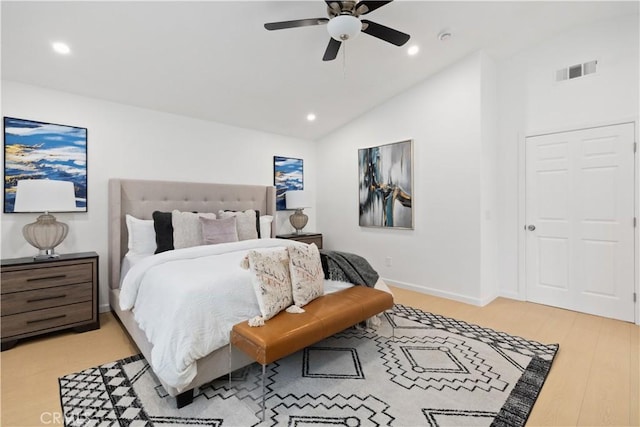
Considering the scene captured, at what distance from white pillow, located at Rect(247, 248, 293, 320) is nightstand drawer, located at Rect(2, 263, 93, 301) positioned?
6.31 ft

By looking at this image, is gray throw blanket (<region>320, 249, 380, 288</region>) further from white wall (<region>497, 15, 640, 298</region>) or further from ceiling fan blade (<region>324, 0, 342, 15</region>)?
white wall (<region>497, 15, 640, 298</region>)

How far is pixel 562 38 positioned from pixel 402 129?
2.00 m

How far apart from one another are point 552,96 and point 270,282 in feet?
Answer: 12.8

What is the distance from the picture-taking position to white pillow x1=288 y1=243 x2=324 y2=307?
2.32m

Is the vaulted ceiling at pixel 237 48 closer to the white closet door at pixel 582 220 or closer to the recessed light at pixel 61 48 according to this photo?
the recessed light at pixel 61 48

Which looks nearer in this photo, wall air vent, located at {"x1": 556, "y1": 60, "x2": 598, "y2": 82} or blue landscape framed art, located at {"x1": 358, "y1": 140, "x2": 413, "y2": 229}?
wall air vent, located at {"x1": 556, "y1": 60, "x2": 598, "y2": 82}

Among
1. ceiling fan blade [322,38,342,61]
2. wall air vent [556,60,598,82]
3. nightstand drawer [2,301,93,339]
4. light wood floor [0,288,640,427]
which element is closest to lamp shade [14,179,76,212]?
nightstand drawer [2,301,93,339]

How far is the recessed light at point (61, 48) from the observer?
2598 millimetres

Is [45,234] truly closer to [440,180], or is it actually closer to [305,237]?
[305,237]

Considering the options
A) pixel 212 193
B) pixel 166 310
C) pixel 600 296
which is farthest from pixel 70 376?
pixel 600 296

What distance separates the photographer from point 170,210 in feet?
12.5

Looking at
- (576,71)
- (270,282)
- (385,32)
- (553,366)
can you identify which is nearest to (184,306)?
(270,282)

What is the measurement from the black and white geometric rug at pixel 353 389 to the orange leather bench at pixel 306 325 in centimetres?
32

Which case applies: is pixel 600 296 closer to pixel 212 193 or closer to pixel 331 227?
pixel 331 227
